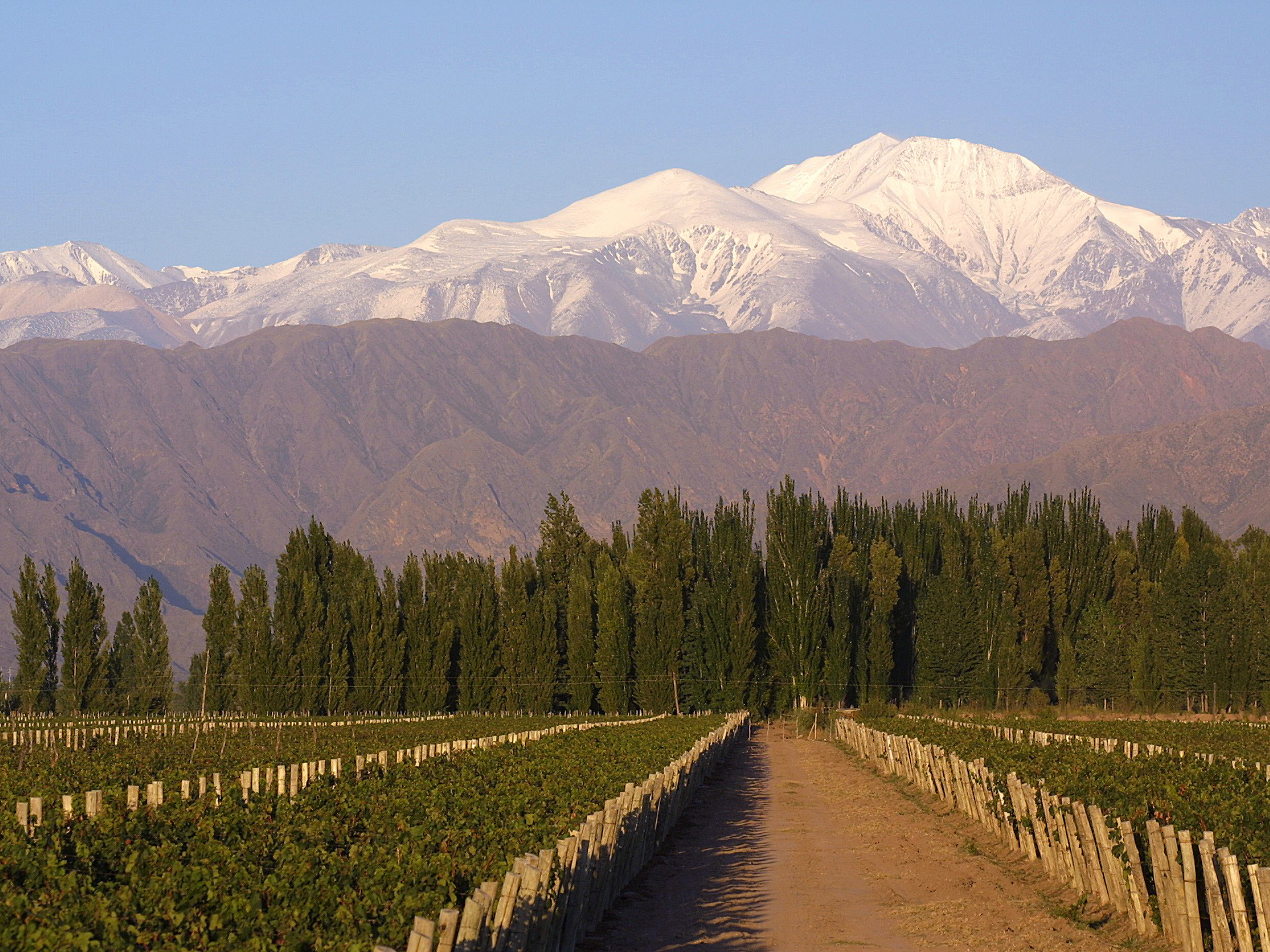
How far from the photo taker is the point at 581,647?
83875 millimetres

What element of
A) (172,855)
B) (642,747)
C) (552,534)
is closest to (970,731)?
(642,747)

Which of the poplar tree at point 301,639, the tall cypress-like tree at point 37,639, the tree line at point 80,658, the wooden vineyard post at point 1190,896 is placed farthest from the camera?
the tall cypress-like tree at point 37,639

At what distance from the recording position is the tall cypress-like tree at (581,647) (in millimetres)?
83062

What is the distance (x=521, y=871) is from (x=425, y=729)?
1713 inches

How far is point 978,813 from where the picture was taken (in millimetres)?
28844

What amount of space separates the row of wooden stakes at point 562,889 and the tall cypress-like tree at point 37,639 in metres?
66.0

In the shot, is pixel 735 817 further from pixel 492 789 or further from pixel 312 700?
pixel 312 700

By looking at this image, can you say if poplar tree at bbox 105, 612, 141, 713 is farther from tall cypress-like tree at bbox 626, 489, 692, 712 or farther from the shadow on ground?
the shadow on ground

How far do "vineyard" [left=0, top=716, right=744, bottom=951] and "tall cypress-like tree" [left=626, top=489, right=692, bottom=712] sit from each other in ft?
173

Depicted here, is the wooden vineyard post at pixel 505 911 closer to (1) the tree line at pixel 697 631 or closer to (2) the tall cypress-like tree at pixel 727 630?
(1) the tree line at pixel 697 631

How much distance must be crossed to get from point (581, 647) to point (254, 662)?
57.7 feet

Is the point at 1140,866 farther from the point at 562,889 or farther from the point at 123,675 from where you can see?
the point at 123,675

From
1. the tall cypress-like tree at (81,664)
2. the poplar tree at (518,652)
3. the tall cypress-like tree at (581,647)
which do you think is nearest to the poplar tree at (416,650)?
the poplar tree at (518,652)

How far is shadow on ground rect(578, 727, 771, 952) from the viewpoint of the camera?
18203mm
